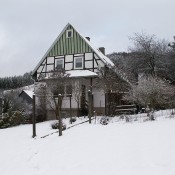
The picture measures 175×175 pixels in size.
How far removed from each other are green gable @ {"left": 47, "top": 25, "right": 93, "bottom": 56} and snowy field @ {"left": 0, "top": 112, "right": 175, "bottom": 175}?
52.4 ft

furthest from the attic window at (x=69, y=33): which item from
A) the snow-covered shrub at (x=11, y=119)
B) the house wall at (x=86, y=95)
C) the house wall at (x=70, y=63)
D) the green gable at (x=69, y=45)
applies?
the snow-covered shrub at (x=11, y=119)

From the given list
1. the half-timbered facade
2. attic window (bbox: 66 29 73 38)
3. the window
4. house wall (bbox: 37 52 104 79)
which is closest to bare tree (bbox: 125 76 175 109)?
the half-timbered facade

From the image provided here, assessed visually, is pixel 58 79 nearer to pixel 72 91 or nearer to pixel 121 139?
pixel 72 91

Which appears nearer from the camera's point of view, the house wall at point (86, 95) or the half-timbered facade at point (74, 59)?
the house wall at point (86, 95)

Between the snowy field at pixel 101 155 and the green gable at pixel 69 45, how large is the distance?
1597 centimetres

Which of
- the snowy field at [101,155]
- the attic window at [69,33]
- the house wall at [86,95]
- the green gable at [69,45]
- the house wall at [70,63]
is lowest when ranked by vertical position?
the snowy field at [101,155]

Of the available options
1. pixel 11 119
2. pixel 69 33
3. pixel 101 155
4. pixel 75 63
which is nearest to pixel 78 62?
pixel 75 63

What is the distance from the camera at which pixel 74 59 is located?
2603cm

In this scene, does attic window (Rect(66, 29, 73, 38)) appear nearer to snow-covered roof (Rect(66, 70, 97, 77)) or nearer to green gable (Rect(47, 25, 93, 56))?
green gable (Rect(47, 25, 93, 56))

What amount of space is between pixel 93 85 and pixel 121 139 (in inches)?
589

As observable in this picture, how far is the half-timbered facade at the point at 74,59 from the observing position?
24702 mm

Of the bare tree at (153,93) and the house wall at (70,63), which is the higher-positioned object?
the house wall at (70,63)

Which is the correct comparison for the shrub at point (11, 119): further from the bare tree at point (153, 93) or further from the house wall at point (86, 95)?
the bare tree at point (153, 93)

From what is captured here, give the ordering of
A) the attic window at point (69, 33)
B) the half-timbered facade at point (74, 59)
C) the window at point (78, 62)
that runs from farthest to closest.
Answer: the attic window at point (69, 33)
the window at point (78, 62)
the half-timbered facade at point (74, 59)
